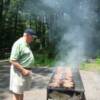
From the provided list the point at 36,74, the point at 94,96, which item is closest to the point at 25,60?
the point at 94,96

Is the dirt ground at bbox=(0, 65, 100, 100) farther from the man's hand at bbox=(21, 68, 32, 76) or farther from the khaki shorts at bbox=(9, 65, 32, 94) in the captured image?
the man's hand at bbox=(21, 68, 32, 76)

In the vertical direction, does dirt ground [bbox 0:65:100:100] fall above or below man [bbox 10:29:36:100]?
below

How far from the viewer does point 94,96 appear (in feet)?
27.4

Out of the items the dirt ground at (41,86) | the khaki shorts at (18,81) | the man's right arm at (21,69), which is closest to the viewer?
the man's right arm at (21,69)

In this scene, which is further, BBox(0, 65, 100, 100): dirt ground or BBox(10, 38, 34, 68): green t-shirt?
BBox(0, 65, 100, 100): dirt ground

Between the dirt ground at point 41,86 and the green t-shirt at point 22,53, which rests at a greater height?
the green t-shirt at point 22,53

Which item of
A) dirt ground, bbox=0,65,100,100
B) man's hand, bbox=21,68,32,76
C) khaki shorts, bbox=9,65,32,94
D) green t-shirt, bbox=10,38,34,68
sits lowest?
dirt ground, bbox=0,65,100,100

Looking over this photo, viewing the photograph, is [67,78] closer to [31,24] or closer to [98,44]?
[98,44]

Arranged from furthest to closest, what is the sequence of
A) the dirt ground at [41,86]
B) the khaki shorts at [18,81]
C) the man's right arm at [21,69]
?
1. the dirt ground at [41,86]
2. the khaki shorts at [18,81]
3. the man's right arm at [21,69]

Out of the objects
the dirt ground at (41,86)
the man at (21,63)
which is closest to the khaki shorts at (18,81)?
the man at (21,63)

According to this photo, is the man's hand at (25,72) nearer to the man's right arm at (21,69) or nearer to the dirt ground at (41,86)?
the man's right arm at (21,69)

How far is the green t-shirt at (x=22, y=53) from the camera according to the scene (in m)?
5.37

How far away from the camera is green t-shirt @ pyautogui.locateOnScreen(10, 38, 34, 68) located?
5.37m

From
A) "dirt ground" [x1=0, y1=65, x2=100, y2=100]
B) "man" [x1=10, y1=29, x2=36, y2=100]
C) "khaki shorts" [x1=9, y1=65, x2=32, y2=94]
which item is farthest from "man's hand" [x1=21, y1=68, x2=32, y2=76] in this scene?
"dirt ground" [x1=0, y1=65, x2=100, y2=100]
